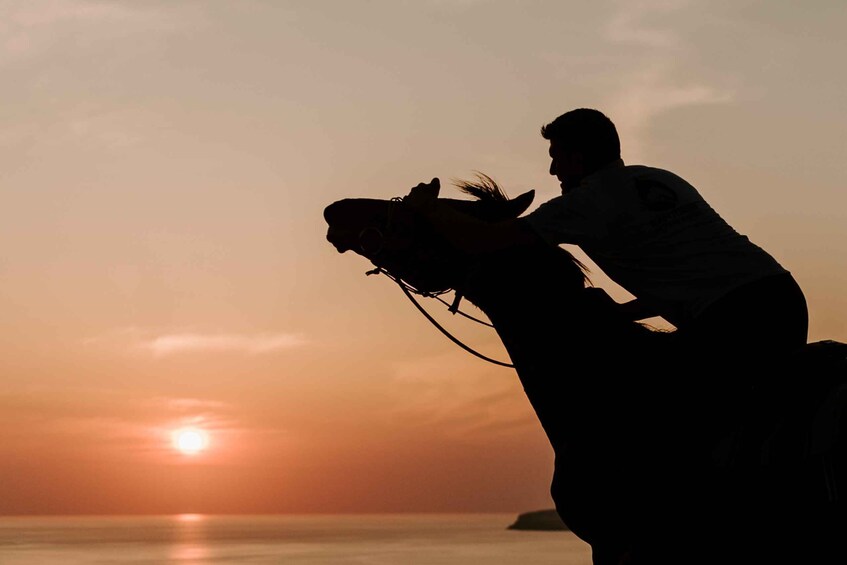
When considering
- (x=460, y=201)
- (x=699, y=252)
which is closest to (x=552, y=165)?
(x=460, y=201)

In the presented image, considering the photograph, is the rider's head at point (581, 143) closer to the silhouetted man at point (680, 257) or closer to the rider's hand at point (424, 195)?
the silhouetted man at point (680, 257)

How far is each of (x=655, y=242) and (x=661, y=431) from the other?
1069 millimetres

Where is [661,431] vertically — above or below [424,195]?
below

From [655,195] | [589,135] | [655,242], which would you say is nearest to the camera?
[655,242]

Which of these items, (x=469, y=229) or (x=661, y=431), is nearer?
(x=661, y=431)

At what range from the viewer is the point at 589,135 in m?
6.56

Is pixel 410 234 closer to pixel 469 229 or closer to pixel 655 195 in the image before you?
pixel 469 229

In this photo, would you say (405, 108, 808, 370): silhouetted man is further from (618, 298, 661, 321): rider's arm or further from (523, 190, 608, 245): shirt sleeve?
(618, 298, 661, 321): rider's arm

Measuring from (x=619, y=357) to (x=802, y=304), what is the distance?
1.07m

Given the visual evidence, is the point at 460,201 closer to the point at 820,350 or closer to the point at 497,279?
the point at 497,279

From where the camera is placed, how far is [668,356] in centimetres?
622

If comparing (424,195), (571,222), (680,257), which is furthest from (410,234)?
(680,257)

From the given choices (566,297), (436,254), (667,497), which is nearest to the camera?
(667,497)

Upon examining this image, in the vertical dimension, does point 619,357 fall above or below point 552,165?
below
